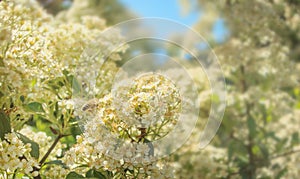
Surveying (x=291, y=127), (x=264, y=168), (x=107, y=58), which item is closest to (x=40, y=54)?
(x=107, y=58)

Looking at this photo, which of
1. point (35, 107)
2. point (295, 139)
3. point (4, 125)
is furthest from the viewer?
point (295, 139)

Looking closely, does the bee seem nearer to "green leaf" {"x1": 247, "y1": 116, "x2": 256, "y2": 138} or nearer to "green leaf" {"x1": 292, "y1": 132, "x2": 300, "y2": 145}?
"green leaf" {"x1": 247, "y1": 116, "x2": 256, "y2": 138}

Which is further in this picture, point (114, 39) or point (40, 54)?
point (114, 39)

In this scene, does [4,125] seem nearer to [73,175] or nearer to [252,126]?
[73,175]

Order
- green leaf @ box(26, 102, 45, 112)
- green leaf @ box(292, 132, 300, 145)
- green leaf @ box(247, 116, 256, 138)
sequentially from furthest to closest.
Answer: green leaf @ box(292, 132, 300, 145), green leaf @ box(247, 116, 256, 138), green leaf @ box(26, 102, 45, 112)

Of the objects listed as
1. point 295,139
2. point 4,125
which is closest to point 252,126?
point 295,139

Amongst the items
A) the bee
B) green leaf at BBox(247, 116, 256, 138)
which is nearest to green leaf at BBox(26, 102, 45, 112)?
the bee

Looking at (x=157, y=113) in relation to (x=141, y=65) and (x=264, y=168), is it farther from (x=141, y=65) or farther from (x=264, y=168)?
(x=264, y=168)

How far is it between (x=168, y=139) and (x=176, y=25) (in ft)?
0.88

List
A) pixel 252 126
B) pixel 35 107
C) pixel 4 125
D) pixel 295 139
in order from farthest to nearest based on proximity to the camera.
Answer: pixel 295 139, pixel 252 126, pixel 35 107, pixel 4 125

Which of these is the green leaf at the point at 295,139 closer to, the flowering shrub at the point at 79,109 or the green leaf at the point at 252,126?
the green leaf at the point at 252,126

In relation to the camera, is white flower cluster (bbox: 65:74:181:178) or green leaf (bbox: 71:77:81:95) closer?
white flower cluster (bbox: 65:74:181:178)

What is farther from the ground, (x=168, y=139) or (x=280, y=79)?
(x=280, y=79)

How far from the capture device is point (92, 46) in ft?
3.85
